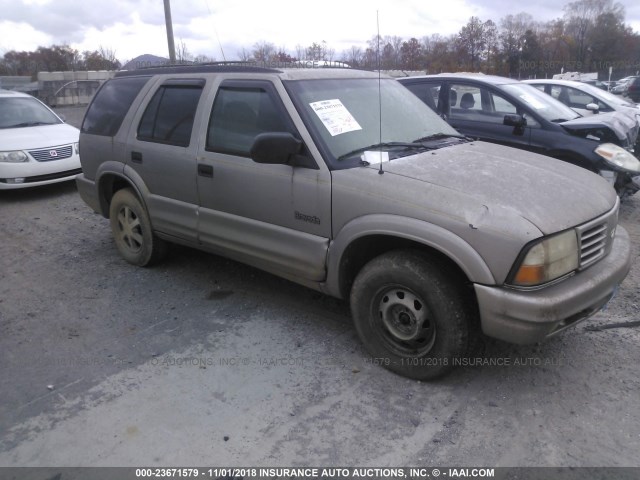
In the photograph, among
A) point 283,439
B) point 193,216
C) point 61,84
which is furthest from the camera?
point 61,84

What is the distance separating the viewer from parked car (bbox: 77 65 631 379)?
111 inches

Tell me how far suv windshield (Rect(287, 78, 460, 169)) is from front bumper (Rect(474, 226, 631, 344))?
1.27 m

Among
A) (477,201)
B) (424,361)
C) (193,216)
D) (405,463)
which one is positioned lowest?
(405,463)

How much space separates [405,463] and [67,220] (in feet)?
19.8

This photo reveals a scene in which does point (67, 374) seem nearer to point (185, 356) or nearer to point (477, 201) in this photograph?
point (185, 356)

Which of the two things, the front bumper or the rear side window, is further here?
the rear side window

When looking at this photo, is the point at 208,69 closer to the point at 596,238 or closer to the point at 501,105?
the point at 596,238

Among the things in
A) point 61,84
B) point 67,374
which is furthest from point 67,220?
point 61,84

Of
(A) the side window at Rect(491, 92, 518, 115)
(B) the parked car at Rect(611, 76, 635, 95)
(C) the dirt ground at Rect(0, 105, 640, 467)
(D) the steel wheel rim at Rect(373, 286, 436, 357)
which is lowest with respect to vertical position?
(C) the dirt ground at Rect(0, 105, 640, 467)

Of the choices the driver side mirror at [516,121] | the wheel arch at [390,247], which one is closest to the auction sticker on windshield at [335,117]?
the wheel arch at [390,247]

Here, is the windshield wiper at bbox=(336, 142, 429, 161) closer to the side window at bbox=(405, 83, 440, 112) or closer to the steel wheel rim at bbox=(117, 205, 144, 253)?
the steel wheel rim at bbox=(117, 205, 144, 253)

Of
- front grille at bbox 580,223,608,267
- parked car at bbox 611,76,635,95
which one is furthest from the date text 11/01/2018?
front grille at bbox 580,223,608,267

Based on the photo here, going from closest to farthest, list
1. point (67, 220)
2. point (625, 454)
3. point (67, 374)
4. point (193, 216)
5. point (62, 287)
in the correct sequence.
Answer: point (625, 454) < point (67, 374) < point (193, 216) < point (62, 287) < point (67, 220)

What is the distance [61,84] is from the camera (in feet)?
68.6
